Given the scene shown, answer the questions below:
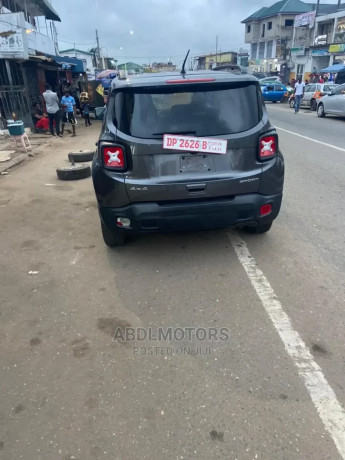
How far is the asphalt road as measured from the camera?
6.57 feet

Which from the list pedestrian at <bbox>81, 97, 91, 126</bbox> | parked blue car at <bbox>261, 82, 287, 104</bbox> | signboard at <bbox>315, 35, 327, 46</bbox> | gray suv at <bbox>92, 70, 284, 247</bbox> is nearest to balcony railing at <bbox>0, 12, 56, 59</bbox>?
pedestrian at <bbox>81, 97, 91, 126</bbox>

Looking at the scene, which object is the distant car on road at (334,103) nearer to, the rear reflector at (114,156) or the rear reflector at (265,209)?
the rear reflector at (265,209)

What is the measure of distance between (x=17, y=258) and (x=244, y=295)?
2.62m

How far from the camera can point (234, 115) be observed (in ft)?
11.4

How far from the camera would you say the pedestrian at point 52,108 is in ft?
41.7

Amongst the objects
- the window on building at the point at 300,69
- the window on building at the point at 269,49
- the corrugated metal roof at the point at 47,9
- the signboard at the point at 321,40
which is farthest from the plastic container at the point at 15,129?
the window on building at the point at 269,49

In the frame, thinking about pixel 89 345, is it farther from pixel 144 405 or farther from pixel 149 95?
pixel 149 95

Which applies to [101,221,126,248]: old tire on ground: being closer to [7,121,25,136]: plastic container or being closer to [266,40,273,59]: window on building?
[7,121,25,136]: plastic container

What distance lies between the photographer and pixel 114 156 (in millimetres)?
3418

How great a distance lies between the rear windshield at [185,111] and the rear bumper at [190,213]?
0.66 metres

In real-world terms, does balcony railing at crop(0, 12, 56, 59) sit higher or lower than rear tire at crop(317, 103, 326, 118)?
higher

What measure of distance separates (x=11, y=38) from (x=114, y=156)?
11614mm

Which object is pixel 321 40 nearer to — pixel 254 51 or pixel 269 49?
pixel 269 49

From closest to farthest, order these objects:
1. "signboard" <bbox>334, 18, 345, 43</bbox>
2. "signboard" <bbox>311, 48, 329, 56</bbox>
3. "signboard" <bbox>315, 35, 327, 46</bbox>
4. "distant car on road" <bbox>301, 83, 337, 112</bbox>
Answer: "distant car on road" <bbox>301, 83, 337, 112</bbox>
"signboard" <bbox>334, 18, 345, 43</bbox>
"signboard" <bbox>311, 48, 329, 56</bbox>
"signboard" <bbox>315, 35, 327, 46</bbox>
